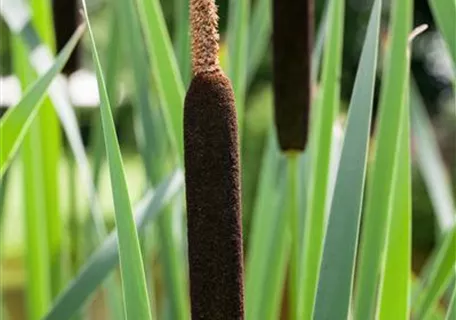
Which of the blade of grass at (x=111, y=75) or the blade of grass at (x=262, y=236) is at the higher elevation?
the blade of grass at (x=111, y=75)

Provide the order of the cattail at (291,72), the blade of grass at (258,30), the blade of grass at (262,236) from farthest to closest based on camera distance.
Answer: the blade of grass at (258,30) < the blade of grass at (262,236) < the cattail at (291,72)

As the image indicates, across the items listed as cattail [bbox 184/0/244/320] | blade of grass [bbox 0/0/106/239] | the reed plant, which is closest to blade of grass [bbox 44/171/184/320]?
the reed plant

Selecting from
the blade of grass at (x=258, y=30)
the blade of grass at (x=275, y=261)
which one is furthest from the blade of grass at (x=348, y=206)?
the blade of grass at (x=258, y=30)

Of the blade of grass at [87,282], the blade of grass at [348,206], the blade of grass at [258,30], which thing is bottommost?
the blade of grass at [87,282]

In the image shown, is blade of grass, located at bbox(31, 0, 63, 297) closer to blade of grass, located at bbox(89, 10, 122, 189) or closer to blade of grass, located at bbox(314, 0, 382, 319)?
blade of grass, located at bbox(89, 10, 122, 189)

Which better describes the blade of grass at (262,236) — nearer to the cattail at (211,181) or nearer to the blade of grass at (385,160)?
the blade of grass at (385,160)

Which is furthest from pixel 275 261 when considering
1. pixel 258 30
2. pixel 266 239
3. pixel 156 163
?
pixel 258 30

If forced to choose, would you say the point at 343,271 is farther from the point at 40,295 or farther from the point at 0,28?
the point at 0,28
